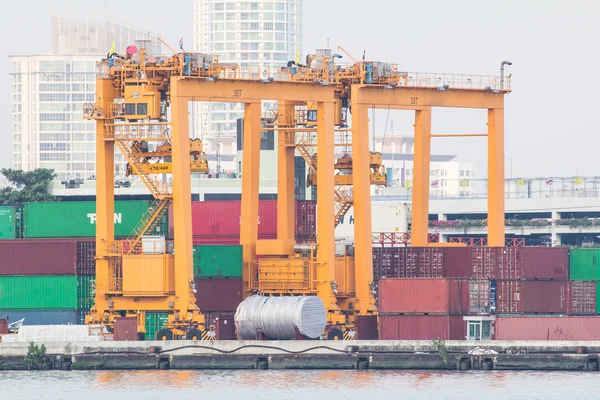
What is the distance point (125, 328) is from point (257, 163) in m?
11.6

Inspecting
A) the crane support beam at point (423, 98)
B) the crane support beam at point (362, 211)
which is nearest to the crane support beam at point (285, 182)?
the crane support beam at point (362, 211)

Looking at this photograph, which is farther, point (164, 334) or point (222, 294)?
point (222, 294)

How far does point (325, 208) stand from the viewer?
76312 millimetres

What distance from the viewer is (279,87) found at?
249 ft

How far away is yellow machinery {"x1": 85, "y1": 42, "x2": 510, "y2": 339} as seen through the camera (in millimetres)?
72750

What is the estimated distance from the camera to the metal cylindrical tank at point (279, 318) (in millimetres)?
72750

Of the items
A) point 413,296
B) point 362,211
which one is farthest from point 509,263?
point 362,211

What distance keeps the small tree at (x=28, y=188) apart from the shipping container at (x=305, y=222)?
203 ft

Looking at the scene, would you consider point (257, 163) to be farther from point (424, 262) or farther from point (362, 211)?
point (424, 262)

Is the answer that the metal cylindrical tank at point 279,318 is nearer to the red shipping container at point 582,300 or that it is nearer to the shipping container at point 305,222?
the shipping container at point 305,222

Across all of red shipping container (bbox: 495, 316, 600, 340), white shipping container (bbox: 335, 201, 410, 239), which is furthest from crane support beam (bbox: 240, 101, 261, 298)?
white shipping container (bbox: 335, 201, 410, 239)

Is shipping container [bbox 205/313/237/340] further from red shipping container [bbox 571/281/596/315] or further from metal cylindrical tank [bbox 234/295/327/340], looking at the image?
red shipping container [bbox 571/281/596/315]

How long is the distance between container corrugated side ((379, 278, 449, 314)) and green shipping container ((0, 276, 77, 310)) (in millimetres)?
14648

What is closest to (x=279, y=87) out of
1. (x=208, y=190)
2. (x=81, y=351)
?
(x=81, y=351)
